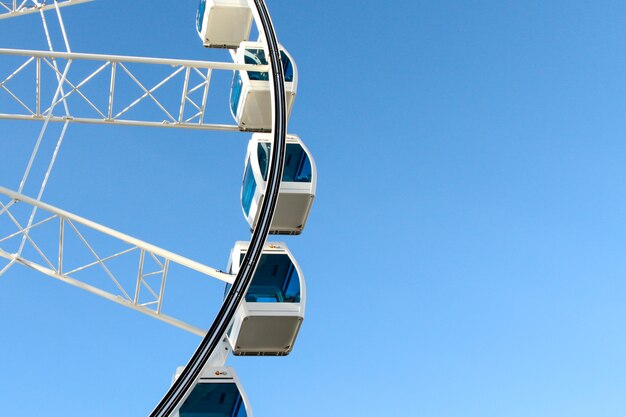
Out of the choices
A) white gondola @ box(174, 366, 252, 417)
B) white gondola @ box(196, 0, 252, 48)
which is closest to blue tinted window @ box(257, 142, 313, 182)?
white gondola @ box(174, 366, 252, 417)

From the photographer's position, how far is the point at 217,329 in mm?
9766

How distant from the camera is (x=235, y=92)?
13.8m

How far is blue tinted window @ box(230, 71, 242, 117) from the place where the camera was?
13602mm

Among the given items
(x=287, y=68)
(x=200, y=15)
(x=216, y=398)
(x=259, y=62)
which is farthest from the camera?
(x=200, y=15)

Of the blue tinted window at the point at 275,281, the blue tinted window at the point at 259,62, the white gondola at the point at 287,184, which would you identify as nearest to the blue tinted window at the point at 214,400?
the blue tinted window at the point at 275,281

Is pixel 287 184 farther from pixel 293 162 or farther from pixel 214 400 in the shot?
pixel 214 400

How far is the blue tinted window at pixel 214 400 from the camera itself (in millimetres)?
10516

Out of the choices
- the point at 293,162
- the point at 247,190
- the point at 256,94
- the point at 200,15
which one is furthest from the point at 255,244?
the point at 200,15

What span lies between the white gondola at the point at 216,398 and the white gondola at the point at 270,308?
570 mm

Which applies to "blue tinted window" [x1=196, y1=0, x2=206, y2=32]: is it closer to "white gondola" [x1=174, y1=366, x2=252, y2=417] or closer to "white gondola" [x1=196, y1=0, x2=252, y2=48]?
"white gondola" [x1=196, y1=0, x2=252, y2=48]

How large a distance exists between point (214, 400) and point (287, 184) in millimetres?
2877

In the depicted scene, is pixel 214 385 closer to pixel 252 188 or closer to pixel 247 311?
pixel 247 311

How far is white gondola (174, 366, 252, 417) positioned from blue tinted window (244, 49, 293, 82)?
14.8ft

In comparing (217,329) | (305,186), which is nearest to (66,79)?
(305,186)
